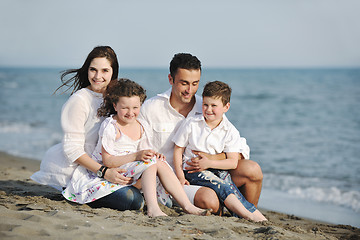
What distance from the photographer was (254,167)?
4.05m

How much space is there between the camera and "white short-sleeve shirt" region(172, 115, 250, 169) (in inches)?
156

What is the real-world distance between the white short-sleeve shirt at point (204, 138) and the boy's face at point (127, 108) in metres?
0.49

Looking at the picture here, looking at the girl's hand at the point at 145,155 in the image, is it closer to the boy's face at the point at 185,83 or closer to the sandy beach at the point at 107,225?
the sandy beach at the point at 107,225

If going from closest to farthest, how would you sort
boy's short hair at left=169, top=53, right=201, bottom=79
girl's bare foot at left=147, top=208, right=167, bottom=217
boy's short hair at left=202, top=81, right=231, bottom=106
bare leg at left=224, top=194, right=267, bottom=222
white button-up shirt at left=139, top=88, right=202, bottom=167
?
girl's bare foot at left=147, top=208, right=167, bottom=217, bare leg at left=224, top=194, right=267, bottom=222, boy's short hair at left=202, top=81, right=231, bottom=106, boy's short hair at left=169, top=53, right=201, bottom=79, white button-up shirt at left=139, top=88, right=202, bottom=167

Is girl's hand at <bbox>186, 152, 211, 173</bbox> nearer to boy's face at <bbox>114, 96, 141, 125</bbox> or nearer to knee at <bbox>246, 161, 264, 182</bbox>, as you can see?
knee at <bbox>246, 161, 264, 182</bbox>

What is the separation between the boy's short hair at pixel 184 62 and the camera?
400 cm

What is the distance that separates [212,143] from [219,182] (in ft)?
1.27

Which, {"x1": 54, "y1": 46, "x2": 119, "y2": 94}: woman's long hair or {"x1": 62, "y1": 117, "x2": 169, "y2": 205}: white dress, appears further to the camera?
{"x1": 54, "y1": 46, "x2": 119, "y2": 94}: woman's long hair

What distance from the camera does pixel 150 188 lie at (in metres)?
3.65

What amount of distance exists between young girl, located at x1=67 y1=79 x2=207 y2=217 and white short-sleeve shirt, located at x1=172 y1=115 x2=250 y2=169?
0.95 feet

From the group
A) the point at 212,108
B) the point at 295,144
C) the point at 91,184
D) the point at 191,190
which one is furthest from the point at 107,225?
the point at 295,144

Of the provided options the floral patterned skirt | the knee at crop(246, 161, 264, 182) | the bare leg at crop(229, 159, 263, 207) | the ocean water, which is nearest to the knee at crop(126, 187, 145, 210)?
the floral patterned skirt

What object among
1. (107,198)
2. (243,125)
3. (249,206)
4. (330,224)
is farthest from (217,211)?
(243,125)

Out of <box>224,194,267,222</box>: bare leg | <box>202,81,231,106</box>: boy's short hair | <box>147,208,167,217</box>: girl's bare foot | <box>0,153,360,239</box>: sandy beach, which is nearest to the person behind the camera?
<box>0,153,360,239</box>: sandy beach
